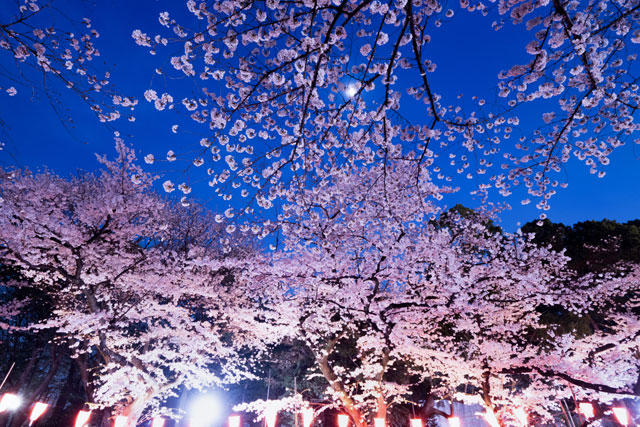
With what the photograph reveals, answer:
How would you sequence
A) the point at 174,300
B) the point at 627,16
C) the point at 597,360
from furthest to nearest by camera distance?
the point at 597,360 → the point at 174,300 → the point at 627,16

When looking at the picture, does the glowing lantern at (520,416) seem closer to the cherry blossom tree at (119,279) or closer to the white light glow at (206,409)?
the cherry blossom tree at (119,279)

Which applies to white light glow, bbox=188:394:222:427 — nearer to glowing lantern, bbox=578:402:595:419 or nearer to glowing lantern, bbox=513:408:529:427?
glowing lantern, bbox=513:408:529:427

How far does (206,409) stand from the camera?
29.6 meters

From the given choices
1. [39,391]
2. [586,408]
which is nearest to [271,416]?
[586,408]

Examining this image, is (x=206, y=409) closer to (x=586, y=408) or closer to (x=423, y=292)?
(x=423, y=292)

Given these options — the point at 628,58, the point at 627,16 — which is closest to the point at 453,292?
the point at 628,58

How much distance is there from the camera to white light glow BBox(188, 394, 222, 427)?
92.6 ft

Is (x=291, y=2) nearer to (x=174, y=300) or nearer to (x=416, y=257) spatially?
(x=416, y=257)

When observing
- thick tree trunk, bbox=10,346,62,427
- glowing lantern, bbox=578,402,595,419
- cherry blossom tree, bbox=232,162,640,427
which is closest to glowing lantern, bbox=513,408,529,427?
cherry blossom tree, bbox=232,162,640,427

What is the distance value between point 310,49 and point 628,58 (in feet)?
13.4

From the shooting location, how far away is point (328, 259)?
985 cm

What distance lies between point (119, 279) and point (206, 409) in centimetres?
2547

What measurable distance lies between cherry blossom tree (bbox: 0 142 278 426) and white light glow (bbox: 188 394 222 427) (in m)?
16.9

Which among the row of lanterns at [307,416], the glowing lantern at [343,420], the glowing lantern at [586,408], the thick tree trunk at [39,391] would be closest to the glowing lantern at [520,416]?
the row of lanterns at [307,416]
